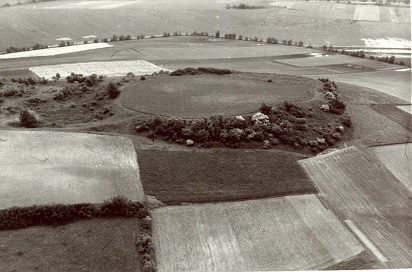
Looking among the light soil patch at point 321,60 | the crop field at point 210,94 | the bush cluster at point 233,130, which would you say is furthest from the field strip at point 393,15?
the bush cluster at point 233,130

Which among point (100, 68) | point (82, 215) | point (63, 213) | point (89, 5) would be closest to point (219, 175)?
point (82, 215)

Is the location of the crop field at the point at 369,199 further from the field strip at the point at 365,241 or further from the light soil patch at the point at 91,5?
the light soil patch at the point at 91,5

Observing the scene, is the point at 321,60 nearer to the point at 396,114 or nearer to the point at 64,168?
Answer: the point at 396,114

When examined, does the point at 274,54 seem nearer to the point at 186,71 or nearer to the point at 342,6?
the point at 186,71

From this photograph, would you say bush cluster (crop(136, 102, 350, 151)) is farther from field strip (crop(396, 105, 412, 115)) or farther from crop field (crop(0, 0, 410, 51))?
crop field (crop(0, 0, 410, 51))

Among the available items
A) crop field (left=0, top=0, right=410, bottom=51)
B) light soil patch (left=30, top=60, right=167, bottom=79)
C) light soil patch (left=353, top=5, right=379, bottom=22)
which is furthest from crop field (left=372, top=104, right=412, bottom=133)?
light soil patch (left=353, top=5, right=379, bottom=22)

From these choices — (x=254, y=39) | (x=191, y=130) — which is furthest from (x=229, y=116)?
(x=254, y=39)

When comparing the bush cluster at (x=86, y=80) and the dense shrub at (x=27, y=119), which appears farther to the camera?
the bush cluster at (x=86, y=80)
